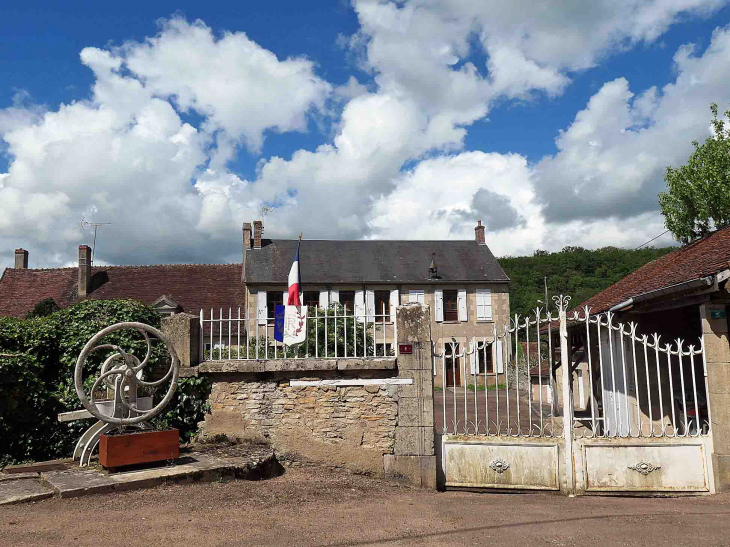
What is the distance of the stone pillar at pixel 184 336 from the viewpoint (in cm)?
723

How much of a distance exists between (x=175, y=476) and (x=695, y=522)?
202 inches

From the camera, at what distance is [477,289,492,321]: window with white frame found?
26.4 metres

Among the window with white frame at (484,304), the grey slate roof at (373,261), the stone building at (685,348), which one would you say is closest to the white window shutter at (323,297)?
the grey slate roof at (373,261)

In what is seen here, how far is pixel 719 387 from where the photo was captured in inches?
250

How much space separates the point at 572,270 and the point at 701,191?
110 ft

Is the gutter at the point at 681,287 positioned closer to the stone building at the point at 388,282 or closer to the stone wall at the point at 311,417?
the stone wall at the point at 311,417

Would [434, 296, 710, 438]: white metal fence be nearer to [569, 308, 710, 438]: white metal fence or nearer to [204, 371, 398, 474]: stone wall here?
[569, 308, 710, 438]: white metal fence

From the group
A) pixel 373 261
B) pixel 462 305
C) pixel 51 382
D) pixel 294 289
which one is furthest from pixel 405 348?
pixel 373 261

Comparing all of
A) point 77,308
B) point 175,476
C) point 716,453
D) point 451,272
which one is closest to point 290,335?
point 175,476

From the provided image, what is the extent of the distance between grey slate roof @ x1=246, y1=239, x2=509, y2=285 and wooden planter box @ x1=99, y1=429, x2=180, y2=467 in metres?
19.4

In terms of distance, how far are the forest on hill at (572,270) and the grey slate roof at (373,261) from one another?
459 inches

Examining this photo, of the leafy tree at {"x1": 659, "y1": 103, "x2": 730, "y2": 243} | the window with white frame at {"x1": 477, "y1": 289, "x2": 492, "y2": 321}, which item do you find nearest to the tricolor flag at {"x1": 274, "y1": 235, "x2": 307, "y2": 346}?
the leafy tree at {"x1": 659, "y1": 103, "x2": 730, "y2": 243}

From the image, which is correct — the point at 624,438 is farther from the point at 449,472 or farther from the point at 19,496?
the point at 19,496

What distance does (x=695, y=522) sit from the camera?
5309 millimetres
